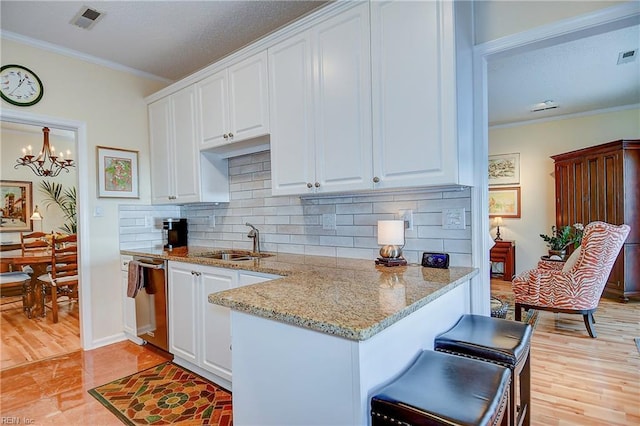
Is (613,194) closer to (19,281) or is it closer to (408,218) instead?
(408,218)

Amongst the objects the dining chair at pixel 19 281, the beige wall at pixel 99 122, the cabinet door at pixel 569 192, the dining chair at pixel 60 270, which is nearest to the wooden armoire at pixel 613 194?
the cabinet door at pixel 569 192

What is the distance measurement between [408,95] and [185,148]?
2.11m

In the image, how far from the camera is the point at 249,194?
3.07 m

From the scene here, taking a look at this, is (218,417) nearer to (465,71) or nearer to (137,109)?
(465,71)

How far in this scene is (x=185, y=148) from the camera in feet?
10.1

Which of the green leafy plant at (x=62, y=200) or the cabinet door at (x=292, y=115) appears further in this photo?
the green leafy plant at (x=62, y=200)

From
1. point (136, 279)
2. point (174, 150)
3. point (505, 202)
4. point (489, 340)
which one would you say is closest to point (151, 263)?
point (136, 279)

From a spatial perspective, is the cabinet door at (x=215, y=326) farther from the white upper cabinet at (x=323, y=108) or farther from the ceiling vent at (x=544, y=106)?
the ceiling vent at (x=544, y=106)

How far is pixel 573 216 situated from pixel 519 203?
0.85 m

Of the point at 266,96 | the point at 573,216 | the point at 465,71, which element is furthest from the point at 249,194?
the point at 573,216

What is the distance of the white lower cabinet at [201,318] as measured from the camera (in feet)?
7.30

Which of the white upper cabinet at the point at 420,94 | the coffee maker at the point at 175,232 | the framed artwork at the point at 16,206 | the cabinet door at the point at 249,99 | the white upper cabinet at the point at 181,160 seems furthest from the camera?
the framed artwork at the point at 16,206

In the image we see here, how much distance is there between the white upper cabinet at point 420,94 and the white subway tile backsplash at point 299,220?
0.35m

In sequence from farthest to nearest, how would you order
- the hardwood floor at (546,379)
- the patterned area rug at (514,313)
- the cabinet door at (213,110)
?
the patterned area rug at (514,313) → the cabinet door at (213,110) → the hardwood floor at (546,379)
